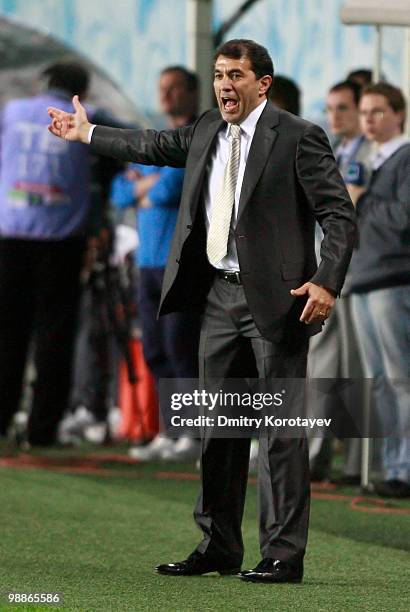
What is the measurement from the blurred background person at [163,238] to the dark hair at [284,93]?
909 millimetres

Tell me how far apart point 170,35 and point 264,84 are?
6.46 metres

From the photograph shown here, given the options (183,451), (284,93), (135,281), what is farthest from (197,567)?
(135,281)

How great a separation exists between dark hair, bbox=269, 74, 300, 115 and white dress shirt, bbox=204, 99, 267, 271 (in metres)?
2.88

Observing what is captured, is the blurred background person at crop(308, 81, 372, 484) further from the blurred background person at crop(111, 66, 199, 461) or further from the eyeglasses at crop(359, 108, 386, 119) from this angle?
the blurred background person at crop(111, 66, 199, 461)

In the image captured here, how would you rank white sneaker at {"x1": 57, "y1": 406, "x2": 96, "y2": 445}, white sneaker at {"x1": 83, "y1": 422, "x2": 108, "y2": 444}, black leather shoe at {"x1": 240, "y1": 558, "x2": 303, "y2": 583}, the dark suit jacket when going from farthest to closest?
white sneaker at {"x1": 83, "y1": 422, "x2": 108, "y2": 444}
white sneaker at {"x1": 57, "y1": 406, "x2": 96, "y2": 445}
black leather shoe at {"x1": 240, "y1": 558, "x2": 303, "y2": 583}
the dark suit jacket

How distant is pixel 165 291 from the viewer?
5.90 meters

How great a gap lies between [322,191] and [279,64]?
5.53 metres

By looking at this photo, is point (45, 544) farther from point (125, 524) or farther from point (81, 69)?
point (81, 69)

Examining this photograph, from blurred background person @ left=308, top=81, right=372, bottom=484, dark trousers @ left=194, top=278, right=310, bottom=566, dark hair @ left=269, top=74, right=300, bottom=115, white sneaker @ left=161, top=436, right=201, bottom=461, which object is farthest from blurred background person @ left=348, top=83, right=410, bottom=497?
dark trousers @ left=194, top=278, right=310, bottom=566

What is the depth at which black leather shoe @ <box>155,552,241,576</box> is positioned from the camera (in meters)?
5.95

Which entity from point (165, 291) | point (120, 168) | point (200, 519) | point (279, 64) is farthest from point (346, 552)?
point (279, 64)

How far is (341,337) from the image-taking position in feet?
29.6

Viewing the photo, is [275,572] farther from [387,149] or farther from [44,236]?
[44,236]

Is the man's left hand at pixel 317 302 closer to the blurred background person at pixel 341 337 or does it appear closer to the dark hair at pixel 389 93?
the dark hair at pixel 389 93
